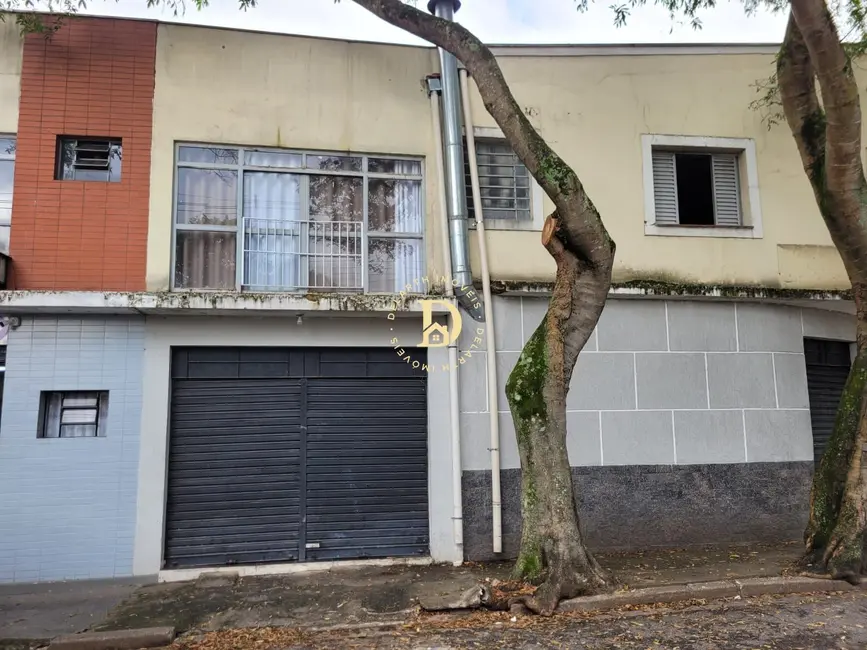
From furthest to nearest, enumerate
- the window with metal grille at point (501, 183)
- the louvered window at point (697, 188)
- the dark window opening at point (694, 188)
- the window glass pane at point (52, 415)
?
1. the dark window opening at point (694, 188)
2. the louvered window at point (697, 188)
3. the window with metal grille at point (501, 183)
4. the window glass pane at point (52, 415)

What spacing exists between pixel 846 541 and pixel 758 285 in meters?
3.45

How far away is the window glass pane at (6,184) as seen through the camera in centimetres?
725

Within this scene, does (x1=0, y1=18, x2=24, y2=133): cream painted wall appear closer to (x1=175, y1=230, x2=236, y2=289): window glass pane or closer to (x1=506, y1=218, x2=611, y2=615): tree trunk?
(x1=175, y1=230, x2=236, y2=289): window glass pane

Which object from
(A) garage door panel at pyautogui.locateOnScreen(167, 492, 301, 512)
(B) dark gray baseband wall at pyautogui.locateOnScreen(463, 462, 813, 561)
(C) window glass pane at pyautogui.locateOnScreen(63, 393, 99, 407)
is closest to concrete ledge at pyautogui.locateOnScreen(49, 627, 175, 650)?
(A) garage door panel at pyautogui.locateOnScreen(167, 492, 301, 512)

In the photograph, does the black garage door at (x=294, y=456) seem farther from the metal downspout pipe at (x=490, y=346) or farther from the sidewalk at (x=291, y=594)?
the metal downspout pipe at (x=490, y=346)

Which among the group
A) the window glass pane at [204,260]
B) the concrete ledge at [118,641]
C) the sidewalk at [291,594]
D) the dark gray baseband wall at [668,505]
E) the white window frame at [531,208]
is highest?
the white window frame at [531,208]

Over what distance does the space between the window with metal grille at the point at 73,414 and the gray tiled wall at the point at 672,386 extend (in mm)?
4294

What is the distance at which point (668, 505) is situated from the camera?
7750mm

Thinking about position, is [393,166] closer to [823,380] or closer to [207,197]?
[207,197]

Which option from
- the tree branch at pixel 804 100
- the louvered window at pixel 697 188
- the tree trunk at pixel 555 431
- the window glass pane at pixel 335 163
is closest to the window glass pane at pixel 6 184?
the window glass pane at pixel 335 163

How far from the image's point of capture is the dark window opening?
860 centimetres

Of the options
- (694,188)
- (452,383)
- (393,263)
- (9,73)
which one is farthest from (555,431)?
(9,73)

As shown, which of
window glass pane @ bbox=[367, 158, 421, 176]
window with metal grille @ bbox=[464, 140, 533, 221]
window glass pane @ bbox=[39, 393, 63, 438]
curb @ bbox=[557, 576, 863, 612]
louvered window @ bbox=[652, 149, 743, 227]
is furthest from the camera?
louvered window @ bbox=[652, 149, 743, 227]

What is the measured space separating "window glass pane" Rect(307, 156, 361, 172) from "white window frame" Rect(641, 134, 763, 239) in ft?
12.7
